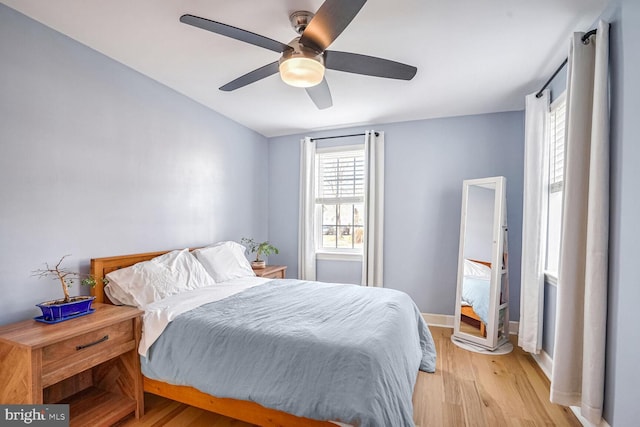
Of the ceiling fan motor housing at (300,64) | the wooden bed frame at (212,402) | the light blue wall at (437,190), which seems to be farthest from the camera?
the light blue wall at (437,190)

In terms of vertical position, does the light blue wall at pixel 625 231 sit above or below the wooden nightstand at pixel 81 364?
above

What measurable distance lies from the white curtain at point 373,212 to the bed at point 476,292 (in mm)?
957

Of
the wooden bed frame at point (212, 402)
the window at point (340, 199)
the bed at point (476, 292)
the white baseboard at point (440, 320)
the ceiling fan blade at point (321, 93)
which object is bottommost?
the white baseboard at point (440, 320)

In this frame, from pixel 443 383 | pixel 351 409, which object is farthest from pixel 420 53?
pixel 443 383

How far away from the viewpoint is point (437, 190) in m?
3.78

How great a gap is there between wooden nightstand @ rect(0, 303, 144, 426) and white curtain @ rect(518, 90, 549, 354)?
122 inches

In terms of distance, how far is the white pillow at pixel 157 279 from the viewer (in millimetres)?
2248

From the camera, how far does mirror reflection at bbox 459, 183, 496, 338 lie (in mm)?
3232


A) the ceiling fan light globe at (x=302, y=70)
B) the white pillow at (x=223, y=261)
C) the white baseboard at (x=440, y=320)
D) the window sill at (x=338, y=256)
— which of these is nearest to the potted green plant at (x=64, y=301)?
the white pillow at (x=223, y=261)

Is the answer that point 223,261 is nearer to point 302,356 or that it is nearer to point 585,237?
point 302,356

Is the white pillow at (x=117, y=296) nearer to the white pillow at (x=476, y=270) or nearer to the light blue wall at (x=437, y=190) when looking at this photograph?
the light blue wall at (x=437, y=190)

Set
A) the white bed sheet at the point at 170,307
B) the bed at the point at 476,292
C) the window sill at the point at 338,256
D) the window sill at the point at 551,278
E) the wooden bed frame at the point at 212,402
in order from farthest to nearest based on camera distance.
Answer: the window sill at the point at 338,256, the bed at the point at 476,292, the window sill at the point at 551,278, the white bed sheet at the point at 170,307, the wooden bed frame at the point at 212,402

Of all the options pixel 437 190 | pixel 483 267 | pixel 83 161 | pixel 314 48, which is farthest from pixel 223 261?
pixel 483 267

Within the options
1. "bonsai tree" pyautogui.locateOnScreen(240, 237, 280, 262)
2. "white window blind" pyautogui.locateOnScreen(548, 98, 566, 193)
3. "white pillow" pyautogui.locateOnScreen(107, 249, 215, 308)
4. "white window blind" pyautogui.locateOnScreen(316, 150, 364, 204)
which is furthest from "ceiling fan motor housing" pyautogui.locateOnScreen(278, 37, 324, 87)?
"bonsai tree" pyautogui.locateOnScreen(240, 237, 280, 262)
